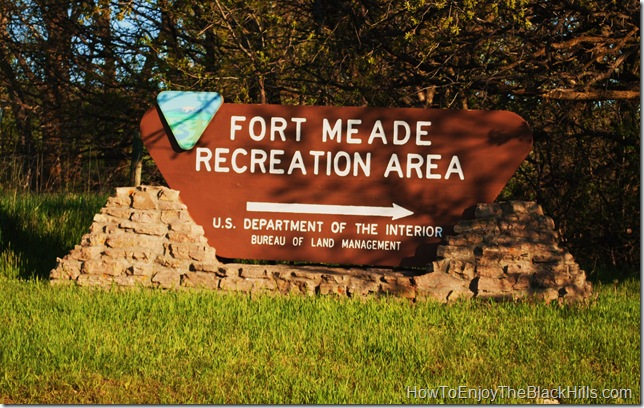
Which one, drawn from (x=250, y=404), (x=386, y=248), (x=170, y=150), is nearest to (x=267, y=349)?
(x=250, y=404)

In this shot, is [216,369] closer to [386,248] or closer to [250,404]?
[250,404]

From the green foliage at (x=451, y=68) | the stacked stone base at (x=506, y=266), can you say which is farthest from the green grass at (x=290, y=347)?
the green foliage at (x=451, y=68)

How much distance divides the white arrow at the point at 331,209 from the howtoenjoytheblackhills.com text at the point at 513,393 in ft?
9.91

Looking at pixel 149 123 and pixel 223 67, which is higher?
pixel 223 67

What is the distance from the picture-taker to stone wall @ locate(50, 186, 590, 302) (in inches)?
325

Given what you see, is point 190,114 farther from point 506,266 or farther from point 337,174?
point 506,266

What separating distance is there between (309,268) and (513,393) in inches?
129

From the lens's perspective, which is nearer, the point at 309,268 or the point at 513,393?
the point at 513,393

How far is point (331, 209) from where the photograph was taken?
28.5 ft

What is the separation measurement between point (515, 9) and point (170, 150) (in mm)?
3744

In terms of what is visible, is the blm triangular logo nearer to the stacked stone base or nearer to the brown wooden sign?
the brown wooden sign

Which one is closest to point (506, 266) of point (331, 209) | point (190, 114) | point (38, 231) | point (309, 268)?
point (331, 209)

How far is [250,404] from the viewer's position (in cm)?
536

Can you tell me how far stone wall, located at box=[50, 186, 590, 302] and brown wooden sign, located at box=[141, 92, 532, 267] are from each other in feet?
0.70
